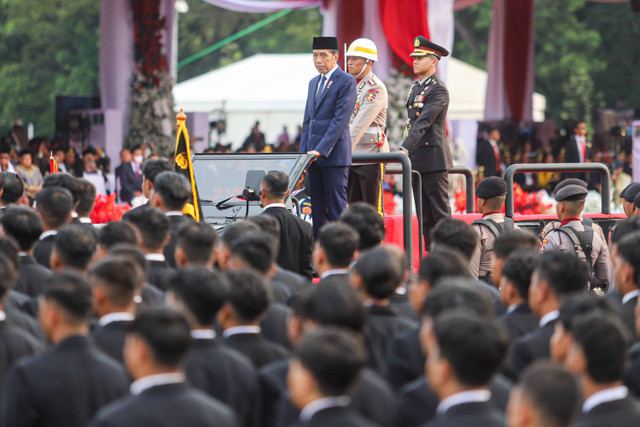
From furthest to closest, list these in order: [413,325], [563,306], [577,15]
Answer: [577,15]
[413,325]
[563,306]

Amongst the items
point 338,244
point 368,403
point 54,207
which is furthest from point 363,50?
point 368,403

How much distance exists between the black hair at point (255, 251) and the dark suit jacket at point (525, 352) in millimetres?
1225

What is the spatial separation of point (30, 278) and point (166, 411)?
2.54 metres

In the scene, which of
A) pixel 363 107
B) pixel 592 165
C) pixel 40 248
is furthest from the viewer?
pixel 592 165

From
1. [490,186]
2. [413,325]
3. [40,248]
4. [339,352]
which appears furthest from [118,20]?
[339,352]

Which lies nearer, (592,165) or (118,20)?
(592,165)

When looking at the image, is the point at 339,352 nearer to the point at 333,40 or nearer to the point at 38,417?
the point at 38,417

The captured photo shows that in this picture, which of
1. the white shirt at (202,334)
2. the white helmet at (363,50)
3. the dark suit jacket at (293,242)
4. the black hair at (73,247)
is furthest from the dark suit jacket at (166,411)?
the white helmet at (363,50)

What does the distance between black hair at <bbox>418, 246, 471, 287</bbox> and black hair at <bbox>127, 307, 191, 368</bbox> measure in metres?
1.69

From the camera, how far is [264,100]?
2295cm

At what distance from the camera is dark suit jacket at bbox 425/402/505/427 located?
3195mm

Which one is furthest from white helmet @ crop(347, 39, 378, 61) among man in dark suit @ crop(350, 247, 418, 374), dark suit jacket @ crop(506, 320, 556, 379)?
dark suit jacket @ crop(506, 320, 556, 379)

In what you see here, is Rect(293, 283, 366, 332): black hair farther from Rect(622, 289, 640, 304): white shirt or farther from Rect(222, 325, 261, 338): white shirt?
Rect(622, 289, 640, 304): white shirt

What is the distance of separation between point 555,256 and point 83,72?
1295 inches
